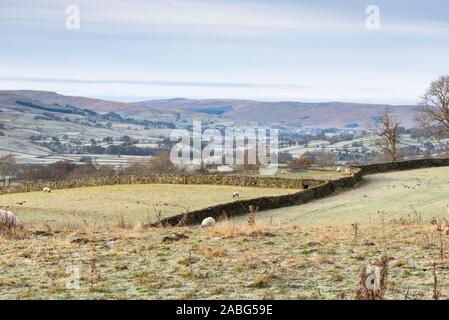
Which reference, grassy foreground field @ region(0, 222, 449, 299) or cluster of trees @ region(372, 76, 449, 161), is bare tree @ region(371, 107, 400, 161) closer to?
cluster of trees @ region(372, 76, 449, 161)

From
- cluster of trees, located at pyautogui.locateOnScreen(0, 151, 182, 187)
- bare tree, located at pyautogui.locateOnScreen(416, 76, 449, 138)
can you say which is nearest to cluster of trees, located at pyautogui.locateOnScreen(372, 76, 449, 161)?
bare tree, located at pyautogui.locateOnScreen(416, 76, 449, 138)

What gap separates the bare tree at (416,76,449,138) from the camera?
8394 centimetres

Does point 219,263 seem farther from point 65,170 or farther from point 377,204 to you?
point 65,170

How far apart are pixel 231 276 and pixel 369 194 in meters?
33.8

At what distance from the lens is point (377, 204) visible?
3962 centimetres

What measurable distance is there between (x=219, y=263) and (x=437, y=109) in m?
77.7

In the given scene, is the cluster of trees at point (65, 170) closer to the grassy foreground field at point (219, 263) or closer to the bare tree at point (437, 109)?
the bare tree at point (437, 109)

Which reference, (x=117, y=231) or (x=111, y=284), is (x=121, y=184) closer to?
(x=117, y=231)

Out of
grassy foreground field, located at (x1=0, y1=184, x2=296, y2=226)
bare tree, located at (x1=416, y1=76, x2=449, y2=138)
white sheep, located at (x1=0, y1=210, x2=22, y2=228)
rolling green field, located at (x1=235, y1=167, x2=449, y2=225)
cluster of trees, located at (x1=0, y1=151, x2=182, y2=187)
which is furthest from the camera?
cluster of trees, located at (x1=0, y1=151, x2=182, y2=187)

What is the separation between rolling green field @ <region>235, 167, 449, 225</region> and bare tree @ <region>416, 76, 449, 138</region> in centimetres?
3017

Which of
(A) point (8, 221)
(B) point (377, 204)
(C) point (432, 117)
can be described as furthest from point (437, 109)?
(A) point (8, 221)

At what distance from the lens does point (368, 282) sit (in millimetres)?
10727

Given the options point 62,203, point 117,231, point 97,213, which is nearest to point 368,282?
point 117,231

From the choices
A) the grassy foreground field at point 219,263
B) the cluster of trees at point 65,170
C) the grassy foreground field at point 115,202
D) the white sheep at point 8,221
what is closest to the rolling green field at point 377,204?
the grassy foreground field at point 115,202
